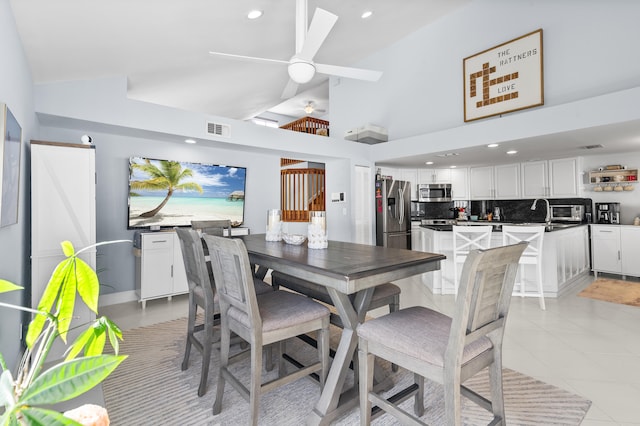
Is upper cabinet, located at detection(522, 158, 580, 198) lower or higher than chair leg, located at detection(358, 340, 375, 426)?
higher

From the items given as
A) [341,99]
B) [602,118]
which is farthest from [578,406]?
[341,99]

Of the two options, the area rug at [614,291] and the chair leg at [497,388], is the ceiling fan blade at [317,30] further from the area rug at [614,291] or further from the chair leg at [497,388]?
the area rug at [614,291]

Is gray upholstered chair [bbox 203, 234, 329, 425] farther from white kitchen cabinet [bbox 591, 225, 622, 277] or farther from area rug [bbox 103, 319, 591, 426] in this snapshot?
white kitchen cabinet [bbox 591, 225, 622, 277]

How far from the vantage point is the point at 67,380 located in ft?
1.65

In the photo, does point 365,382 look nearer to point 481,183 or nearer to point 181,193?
point 181,193

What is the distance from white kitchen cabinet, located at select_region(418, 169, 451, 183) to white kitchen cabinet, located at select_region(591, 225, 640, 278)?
2517mm

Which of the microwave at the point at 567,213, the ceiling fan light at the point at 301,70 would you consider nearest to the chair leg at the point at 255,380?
the ceiling fan light at the point at 301,70

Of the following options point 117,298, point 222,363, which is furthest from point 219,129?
point 222,363

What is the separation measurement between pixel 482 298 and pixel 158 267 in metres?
3.70

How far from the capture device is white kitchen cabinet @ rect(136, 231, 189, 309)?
3.79m

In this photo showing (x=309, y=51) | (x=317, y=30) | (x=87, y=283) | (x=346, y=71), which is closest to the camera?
(x=87, y=283)

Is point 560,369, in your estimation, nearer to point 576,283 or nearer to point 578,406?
point 578,406

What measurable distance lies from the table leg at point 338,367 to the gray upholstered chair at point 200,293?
0.75 m

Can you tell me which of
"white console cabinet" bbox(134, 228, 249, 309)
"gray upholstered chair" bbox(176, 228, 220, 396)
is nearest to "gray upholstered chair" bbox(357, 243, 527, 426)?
"gray upholstered chair" bbox(176, 228, 220, 396)
